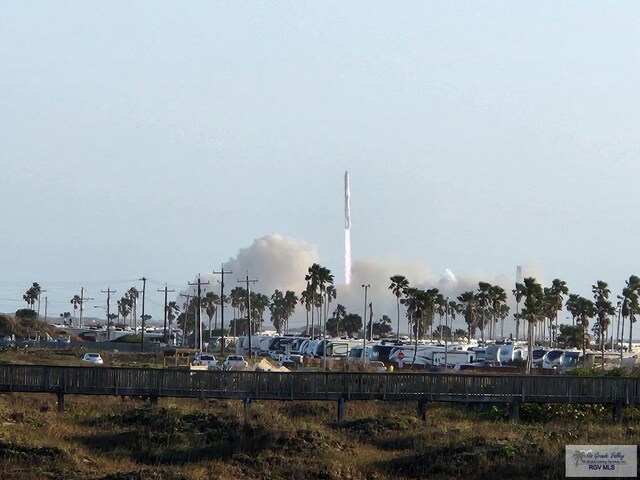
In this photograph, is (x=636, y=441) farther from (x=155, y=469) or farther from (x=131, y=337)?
(x=131, y=337)

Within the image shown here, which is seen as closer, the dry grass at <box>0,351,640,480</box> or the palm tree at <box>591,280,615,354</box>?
the dry grass at <box>0,351,640,480</box>

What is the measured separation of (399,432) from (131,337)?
11223 centimetres

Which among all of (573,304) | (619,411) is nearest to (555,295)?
(573,304)

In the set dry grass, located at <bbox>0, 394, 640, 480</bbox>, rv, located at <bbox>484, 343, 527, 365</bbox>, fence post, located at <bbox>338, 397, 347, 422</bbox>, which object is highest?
rv, located at <bbox>484, 343, 527, 365</bbox>

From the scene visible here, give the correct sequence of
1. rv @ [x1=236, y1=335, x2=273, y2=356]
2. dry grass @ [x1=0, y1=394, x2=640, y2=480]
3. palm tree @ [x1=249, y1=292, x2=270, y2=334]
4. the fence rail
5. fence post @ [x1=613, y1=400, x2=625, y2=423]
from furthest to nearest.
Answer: palm tree @ [x1=249, y1=292, x2=270, y2=334], rv @ [x1=236, y1=335, x2=273, y2=356], fence post @ [x1=613, y1=400, x2=625, y2=423], the fence rail, dry grass @ [x1=0, y1=394, x2=640, y2=480]

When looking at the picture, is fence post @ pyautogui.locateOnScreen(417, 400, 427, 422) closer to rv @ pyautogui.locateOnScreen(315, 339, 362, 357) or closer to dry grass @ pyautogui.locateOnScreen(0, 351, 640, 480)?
dry grass @ pyautogui.locateOnScreen(0, 351, 640, 480)

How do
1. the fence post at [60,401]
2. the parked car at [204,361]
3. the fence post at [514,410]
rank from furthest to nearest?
1. the parked car at [204,361]
2. the fence post at [514,410]
3. the fence post at [60,401]

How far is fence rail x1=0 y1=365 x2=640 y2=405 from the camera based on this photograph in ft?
159

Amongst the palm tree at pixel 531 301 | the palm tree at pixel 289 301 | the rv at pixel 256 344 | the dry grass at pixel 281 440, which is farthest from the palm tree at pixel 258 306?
the dry grass at pixel 281 440

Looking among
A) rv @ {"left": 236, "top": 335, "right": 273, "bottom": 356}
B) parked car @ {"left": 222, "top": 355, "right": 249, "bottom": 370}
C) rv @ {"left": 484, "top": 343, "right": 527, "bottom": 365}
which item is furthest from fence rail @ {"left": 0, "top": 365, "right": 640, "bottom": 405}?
rv @ {"left": 236, "top": 335, "right": 273, "bottom": 356}

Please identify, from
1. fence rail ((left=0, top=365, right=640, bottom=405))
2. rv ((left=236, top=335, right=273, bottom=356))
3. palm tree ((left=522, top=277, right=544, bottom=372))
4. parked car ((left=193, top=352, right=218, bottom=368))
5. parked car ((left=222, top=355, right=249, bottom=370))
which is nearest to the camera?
fence rail ((left=0, top=365, right=640, bottom=405))

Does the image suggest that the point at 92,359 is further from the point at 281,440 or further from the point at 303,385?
the point at 281,440

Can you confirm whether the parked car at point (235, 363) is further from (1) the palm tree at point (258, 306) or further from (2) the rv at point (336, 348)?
(1) the palm tree at point (258, 306)

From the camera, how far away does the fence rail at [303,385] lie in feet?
159
